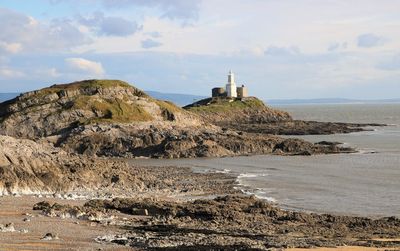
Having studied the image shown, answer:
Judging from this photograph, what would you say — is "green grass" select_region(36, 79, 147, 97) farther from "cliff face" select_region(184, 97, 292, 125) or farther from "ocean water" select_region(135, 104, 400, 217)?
"cliff face" select_region(184, 97, 292, 125)

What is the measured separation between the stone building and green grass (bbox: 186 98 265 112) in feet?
18.5

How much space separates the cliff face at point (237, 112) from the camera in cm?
12962

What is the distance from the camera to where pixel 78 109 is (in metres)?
74.3

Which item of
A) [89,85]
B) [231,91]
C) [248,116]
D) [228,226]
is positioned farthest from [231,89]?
[228,226]

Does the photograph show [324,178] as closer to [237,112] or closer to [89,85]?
[89,85]

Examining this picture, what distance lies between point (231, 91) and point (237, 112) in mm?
17026

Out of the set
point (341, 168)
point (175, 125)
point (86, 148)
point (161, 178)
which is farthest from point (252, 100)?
point (161, 178)

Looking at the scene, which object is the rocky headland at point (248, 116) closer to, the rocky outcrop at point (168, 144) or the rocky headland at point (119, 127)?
the rocky headland at point (119, 127)

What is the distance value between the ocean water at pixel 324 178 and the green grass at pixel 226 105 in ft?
214

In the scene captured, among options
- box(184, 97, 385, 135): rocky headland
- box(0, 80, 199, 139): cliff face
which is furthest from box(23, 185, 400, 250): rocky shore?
box(184, 97, 385, 135): rocky headland

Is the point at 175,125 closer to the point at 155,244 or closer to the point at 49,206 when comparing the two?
the point at 49,206

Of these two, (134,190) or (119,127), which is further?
(119,127)

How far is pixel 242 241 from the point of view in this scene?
2033cm

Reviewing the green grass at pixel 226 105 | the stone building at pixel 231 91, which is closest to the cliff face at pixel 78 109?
the green grass at pixel 226 105
